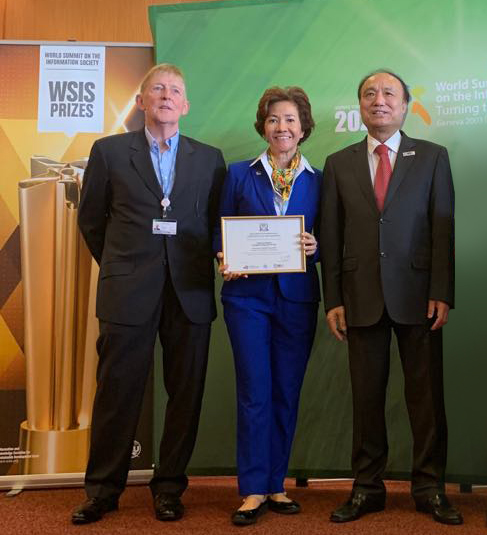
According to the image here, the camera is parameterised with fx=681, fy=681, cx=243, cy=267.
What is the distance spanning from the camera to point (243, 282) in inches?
111

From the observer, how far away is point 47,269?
345cm

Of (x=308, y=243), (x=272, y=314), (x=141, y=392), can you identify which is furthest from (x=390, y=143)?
(x=141, y=392)

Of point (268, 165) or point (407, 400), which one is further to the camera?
point (268, 165)

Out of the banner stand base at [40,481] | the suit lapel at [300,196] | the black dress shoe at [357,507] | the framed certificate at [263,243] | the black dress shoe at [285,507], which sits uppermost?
the suit lapel at [300,196]

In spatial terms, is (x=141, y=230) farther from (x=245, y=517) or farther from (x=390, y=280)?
(x=245, y=517)

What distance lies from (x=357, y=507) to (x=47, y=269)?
188 cm

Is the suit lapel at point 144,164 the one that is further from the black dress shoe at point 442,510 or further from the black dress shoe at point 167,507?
the black dress shoe at point 442,510

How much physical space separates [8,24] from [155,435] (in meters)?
2.84

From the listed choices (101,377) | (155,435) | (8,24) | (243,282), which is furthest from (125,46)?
(155,435)

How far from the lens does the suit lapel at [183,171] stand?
9.38ft

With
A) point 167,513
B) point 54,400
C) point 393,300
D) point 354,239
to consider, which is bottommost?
point 167,513

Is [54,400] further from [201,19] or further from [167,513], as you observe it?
[201,19]

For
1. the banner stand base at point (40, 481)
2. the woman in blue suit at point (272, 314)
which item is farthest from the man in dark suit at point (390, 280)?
the banner stand base at point (40, 481)

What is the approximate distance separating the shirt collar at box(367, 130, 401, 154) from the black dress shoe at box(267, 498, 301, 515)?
1.52 m
